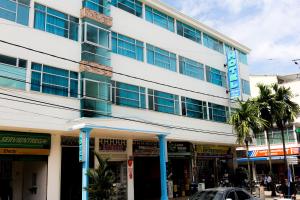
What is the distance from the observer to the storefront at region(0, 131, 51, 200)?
16500 mm

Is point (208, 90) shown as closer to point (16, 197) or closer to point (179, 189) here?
point (179, 189)

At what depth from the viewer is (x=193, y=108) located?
1062 inches

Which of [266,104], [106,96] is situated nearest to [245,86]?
[266,104]

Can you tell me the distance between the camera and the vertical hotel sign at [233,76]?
30.0m

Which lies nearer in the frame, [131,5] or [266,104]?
[131,5]

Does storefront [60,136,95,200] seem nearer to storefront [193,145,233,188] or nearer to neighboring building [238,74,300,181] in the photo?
storefront [193,145,233,188]

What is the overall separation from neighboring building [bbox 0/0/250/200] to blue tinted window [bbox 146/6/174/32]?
0.09 meters

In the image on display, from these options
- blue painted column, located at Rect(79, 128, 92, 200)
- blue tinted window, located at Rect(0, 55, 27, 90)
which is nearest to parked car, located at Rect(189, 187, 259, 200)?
blue painted column, located at Rect(79, 128, 92, 200)

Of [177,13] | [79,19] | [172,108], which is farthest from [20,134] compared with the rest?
[177,13]

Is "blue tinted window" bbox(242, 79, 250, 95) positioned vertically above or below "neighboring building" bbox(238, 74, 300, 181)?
above

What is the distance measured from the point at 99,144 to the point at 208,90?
12.4m

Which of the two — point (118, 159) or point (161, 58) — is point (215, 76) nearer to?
point (161, 58)

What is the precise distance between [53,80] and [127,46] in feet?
21.0

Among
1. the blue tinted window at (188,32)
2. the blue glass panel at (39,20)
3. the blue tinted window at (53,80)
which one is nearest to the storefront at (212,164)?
the blue tinted window at (188,32)
